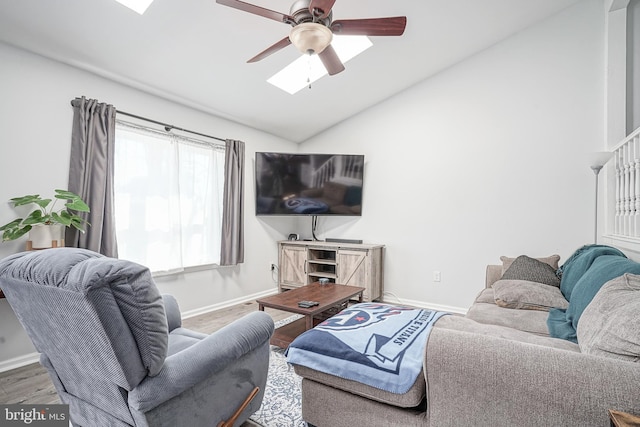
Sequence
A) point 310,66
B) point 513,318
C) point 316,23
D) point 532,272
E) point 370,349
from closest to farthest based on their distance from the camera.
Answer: point 370,349 → point 316,23 → point 513,318 → point 532,272 → point 310,66

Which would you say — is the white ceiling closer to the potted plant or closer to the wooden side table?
the potted plant

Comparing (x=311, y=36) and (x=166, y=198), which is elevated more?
(x=311, y=36)

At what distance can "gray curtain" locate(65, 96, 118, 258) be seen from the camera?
8.93 ft

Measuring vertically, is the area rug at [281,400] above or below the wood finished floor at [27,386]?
above

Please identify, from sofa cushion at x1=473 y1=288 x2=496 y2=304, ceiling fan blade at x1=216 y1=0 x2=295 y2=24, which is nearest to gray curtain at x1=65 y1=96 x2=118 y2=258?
ceiling fan blade at x1=216 y1=0 x2=295 y2=24

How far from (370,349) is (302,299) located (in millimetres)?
1431

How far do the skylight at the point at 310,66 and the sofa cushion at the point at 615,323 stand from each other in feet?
9.56

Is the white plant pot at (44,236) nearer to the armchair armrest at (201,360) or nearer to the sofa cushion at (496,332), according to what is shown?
the armchair armrest at (201,360)

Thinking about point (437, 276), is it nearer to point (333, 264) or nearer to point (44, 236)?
point (333, 264)

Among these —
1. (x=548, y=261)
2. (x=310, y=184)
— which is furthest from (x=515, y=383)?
(x=310, y=184)

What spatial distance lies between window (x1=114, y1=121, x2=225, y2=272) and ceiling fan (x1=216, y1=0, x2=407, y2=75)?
1.89 metres

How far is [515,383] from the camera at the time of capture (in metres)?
1.04

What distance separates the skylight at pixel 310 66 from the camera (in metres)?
3.37

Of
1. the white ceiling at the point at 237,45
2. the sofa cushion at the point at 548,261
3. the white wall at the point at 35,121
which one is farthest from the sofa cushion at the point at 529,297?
the white wall at the point at 35,121
